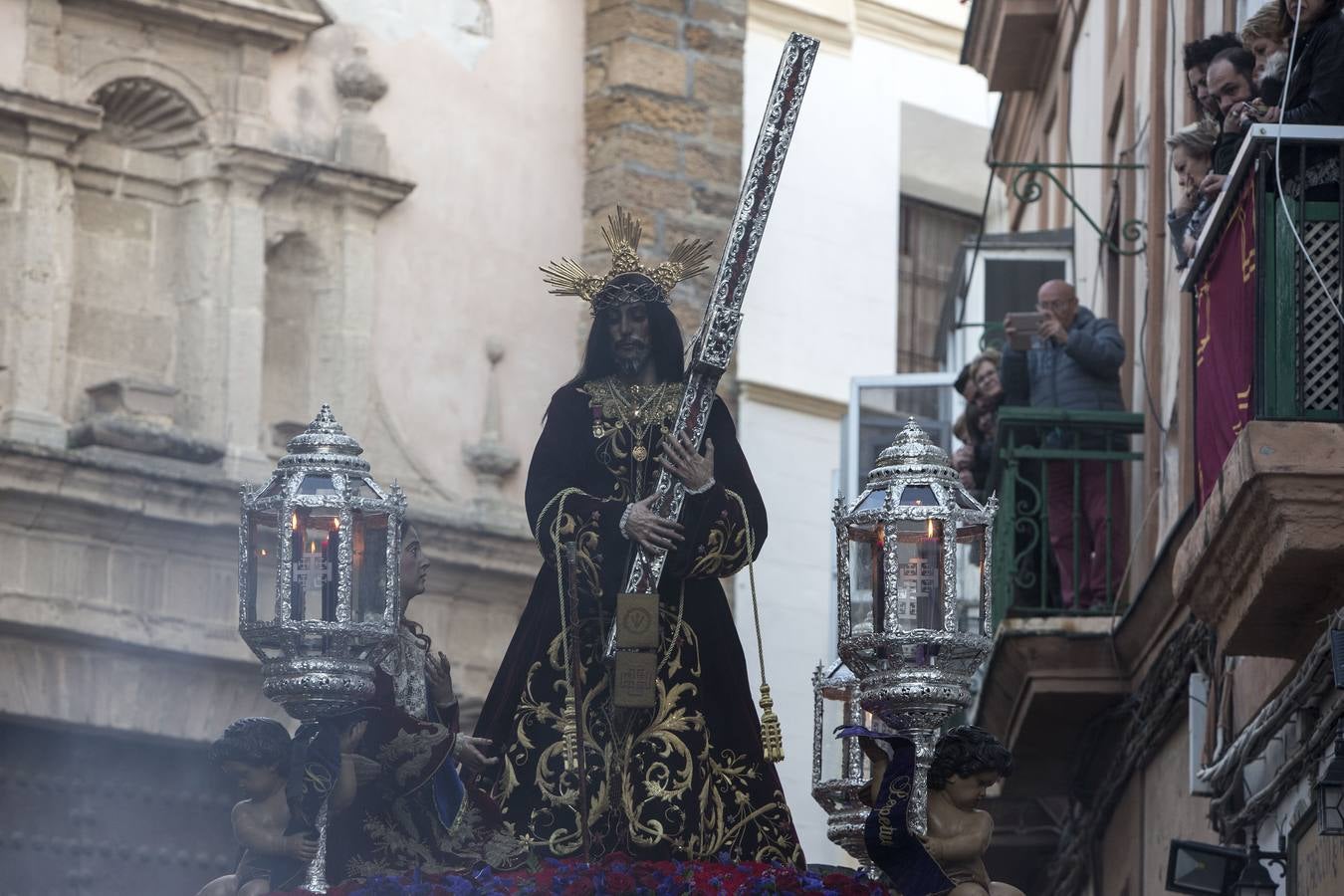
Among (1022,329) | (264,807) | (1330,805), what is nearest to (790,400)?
(1022,329)

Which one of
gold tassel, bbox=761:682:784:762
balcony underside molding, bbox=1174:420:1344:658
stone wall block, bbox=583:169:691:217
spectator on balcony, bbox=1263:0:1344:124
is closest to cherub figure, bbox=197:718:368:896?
gold tassel, bbox=761:682:784:762

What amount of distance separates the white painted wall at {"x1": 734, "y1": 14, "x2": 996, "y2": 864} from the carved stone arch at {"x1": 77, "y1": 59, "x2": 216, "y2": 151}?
3676 millimetres

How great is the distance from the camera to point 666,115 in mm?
20266

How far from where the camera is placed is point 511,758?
9.22 metres

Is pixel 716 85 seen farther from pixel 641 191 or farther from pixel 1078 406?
pixel 1078 406

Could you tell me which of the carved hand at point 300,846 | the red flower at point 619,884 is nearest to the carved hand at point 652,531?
the red flower at point 619,884

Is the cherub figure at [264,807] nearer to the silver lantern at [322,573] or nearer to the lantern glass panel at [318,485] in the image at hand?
the silver lantern at [322,573]

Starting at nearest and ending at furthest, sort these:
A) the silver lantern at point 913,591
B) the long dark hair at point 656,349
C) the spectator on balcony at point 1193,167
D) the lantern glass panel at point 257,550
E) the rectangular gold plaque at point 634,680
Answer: the silver lantern at point 913,591 < the rectangular gold plaque at point 634,680 < the lantern glass panel at point 257,550 < the long dark hair at point 656,349 < the spectator on balcony at point 1193,167

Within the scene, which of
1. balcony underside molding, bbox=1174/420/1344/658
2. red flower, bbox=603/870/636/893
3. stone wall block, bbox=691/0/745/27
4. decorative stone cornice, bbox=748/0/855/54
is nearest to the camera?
red flower, bbox=603/870/636/893

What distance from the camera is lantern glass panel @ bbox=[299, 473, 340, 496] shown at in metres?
9.16

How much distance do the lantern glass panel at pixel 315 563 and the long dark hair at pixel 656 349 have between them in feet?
2.49

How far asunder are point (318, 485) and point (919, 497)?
5.03ft

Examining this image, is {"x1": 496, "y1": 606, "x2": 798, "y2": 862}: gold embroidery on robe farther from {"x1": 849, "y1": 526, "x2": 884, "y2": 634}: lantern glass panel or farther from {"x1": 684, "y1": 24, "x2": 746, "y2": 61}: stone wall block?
{"x1": 684, "y1": 24, "x2": 746, "y2": 61}: stone wall block

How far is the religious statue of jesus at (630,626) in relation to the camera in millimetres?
9078
